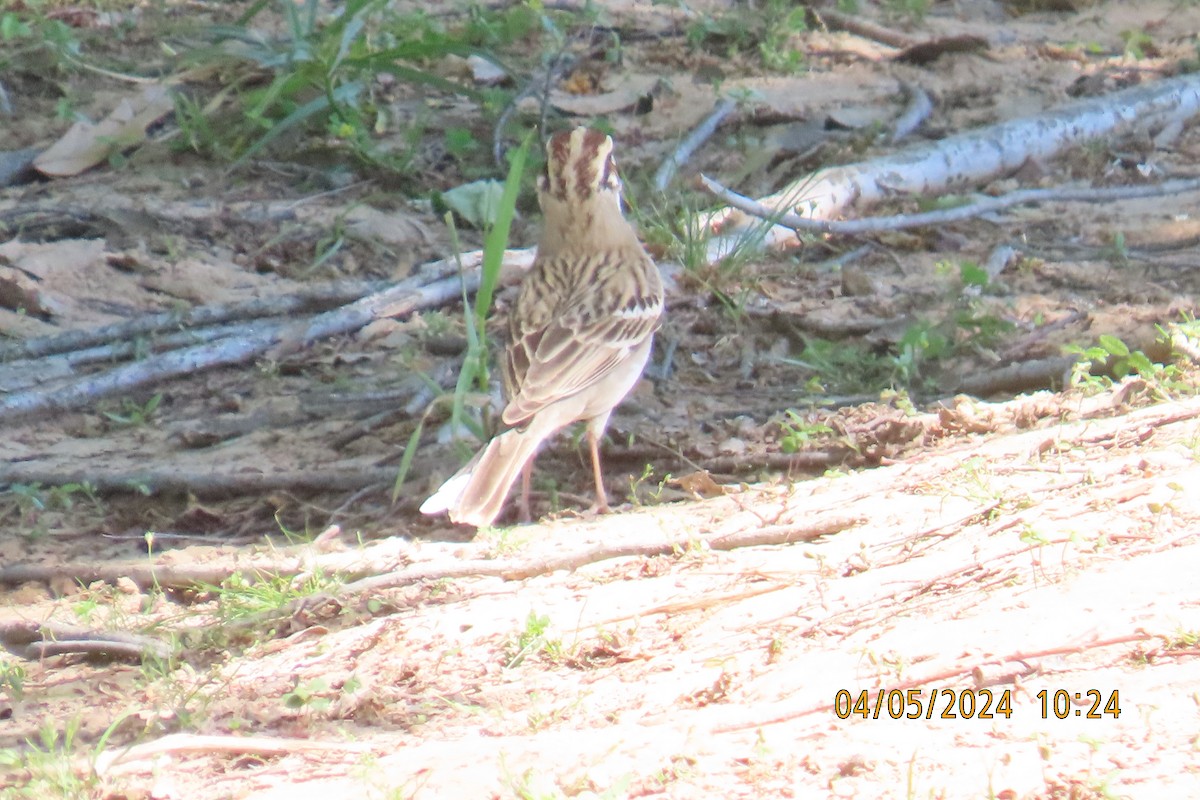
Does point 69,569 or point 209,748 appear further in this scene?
point 69,569

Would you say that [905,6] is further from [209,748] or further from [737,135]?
[209,748]

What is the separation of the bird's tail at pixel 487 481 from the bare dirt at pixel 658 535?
0.30ft

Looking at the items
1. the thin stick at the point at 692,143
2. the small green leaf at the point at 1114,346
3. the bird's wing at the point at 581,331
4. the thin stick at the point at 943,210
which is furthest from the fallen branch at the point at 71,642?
the thin stick at the point at 692,143

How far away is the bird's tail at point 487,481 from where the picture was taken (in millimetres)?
4473

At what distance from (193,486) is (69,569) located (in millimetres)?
652

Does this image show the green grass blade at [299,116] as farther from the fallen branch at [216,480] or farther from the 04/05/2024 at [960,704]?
the 04/05/2024 at [960,704]

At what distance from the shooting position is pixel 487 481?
4.58m

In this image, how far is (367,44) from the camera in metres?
8.29

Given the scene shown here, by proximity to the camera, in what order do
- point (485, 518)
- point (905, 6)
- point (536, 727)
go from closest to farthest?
point (536, 727)
point (485, 518)
point (905, 6)

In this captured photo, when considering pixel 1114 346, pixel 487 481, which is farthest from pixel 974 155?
pixel 487 481

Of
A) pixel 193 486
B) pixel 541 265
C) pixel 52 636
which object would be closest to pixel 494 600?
pixel 52 636

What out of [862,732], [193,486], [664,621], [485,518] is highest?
[862,732]

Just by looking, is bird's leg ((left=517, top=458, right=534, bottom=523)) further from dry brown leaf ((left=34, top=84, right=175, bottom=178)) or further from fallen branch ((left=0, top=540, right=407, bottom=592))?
dry brown leaf ((left=34, top=84, right=175, bottom=178))

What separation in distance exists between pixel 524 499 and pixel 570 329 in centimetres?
60
